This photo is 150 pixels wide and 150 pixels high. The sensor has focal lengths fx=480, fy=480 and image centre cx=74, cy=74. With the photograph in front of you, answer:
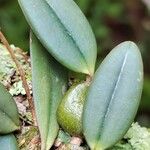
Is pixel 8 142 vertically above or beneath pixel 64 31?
beneath

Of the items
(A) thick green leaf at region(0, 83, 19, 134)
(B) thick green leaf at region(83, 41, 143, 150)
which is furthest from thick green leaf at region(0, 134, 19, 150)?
(B) thick green leaf at region(83, 41, 143, 150)

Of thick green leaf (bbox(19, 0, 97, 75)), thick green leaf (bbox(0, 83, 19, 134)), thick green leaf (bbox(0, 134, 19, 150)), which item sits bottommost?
thick green leaf (bbox(0, 134, 19, 150))

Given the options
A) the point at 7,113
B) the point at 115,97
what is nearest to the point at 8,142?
the point at 7,113

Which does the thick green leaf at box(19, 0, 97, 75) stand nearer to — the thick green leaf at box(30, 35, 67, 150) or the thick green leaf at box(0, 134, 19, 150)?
the thick green leaf at box(30, 35, 67, 150)

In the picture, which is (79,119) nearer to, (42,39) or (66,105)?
(66,105)

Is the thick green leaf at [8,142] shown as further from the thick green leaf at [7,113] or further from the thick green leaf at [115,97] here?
the thick green leaf at [115,97]

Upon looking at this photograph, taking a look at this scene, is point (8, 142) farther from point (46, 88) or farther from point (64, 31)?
point (64, 31)
